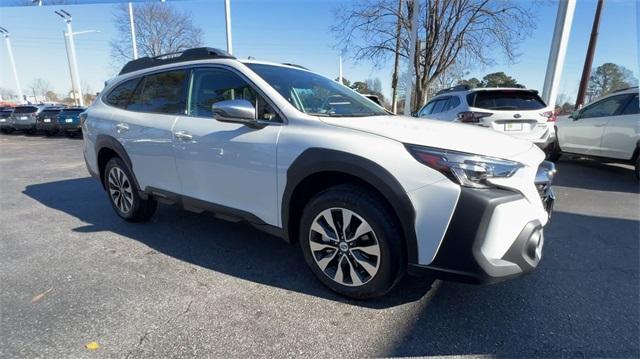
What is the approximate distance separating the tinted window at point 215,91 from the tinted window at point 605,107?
22.4ft

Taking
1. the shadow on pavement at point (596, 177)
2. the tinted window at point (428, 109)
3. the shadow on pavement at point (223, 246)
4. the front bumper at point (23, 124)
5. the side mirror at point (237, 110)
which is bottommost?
the front bumper at point (23, 124)

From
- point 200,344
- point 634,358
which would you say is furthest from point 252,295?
point 634,358

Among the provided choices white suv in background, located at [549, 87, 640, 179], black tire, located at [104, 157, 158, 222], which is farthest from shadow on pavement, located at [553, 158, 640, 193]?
black tire, located at [104, 157, 158, 222]

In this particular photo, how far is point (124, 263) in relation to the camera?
3.12 m

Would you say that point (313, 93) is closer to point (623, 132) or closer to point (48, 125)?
point (623, 132)

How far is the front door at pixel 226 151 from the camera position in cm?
264

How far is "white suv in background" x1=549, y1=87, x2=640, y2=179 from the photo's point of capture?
5.95 m

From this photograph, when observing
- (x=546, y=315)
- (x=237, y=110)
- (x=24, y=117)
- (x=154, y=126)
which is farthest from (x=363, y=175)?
(x=24, y=117)

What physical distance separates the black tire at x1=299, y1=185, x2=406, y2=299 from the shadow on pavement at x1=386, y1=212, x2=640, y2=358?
37 centimetres

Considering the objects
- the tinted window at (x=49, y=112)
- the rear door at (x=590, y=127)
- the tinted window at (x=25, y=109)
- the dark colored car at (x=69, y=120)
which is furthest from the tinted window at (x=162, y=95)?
the tinted window at (x=25, y=109)

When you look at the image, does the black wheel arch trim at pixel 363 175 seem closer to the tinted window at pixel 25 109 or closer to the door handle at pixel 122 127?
the door handle at pixel 122 127

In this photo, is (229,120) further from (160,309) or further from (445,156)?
(445,156)

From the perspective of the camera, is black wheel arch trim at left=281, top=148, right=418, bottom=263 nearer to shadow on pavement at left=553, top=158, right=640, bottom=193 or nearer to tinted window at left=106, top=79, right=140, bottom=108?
tinted window at left=106, top=79, right=140, bottom=108

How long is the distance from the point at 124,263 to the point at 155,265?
29 cm
